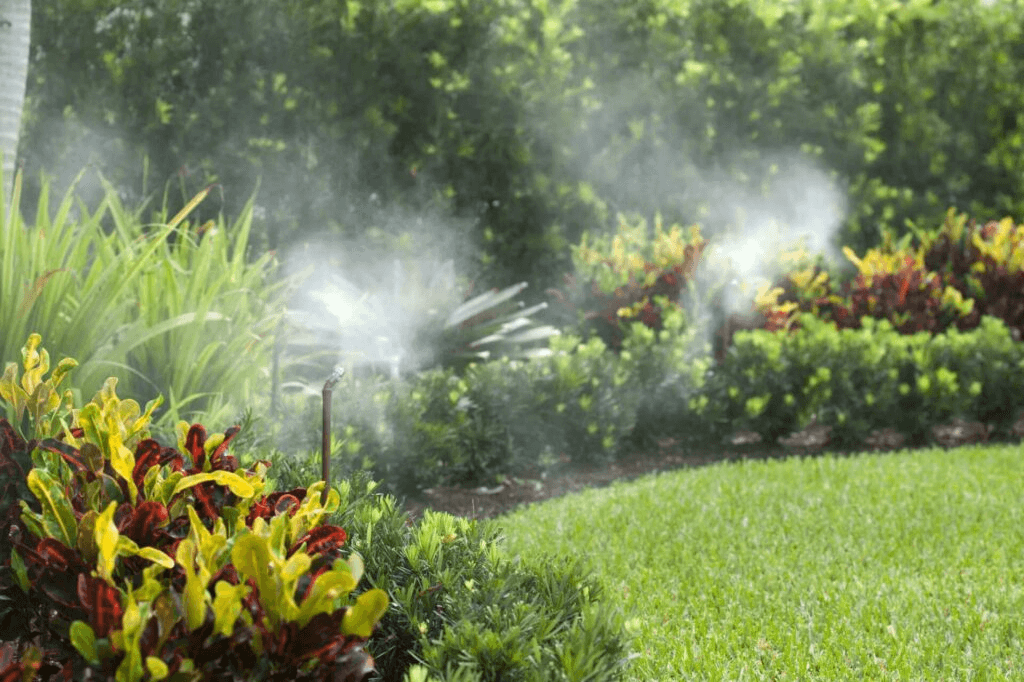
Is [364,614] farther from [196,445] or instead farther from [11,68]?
[11,68]

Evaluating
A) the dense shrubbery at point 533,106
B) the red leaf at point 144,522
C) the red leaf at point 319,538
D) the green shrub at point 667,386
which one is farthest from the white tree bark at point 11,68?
the red leaf at point 319,538

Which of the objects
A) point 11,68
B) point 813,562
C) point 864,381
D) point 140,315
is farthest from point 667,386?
point 11,68

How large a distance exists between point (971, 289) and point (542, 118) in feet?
11.6

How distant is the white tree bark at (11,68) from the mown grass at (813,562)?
122 inches

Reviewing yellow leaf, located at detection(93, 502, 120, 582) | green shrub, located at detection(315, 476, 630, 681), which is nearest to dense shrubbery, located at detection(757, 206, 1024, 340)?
green shrub, located at detection(315, 476, 630, 681)

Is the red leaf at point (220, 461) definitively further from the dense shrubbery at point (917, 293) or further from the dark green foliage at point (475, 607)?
the dense shrubbery at point (917, 293)

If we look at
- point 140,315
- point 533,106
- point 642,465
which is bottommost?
point 642,465

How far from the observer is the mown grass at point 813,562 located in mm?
3201

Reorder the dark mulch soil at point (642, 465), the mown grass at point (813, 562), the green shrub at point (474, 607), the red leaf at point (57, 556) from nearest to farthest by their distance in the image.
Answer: the red leaf at point (57, 556) → the green shrub at point (474, 607) → the mown grass at point (813, 562) → the dark mulch soil at point (642, 465)

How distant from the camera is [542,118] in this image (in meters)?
8.16

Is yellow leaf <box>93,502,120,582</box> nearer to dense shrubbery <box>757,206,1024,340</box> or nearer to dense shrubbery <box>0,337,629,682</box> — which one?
dense shrubbery <box>0,337,629,682</box>

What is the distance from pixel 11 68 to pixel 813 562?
4379 millimetres

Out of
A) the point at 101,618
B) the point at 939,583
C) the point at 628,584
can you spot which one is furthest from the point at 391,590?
the point at 939,583

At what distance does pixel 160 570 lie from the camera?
182 centimetres
